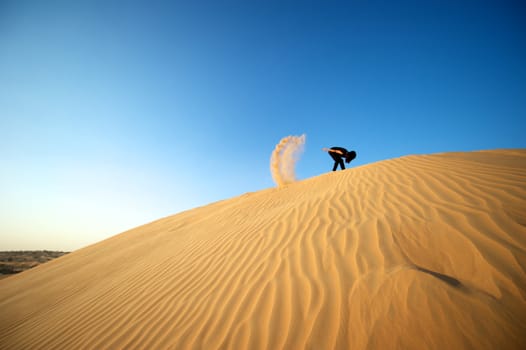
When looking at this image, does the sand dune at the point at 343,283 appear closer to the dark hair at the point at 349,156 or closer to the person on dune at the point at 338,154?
the person on dune at the point at 338,154

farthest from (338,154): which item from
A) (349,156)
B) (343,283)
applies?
(343,283)

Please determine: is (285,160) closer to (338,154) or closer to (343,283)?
(338,154)

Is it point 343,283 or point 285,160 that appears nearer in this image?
point 343,283

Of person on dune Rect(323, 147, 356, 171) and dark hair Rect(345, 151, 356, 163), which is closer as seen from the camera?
person on dune Rect(323, 147, 356, 171)

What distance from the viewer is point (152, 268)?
4.27 metres

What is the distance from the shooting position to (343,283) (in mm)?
2115

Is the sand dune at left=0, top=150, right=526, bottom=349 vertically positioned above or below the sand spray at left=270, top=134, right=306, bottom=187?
below

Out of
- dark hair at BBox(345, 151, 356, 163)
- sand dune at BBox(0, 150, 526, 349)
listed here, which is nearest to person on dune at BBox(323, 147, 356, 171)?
dark hair at BBox(345, 151, 356, 163)

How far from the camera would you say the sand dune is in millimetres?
1568

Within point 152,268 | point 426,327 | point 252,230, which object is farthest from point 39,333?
point 426,327

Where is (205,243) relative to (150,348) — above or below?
above

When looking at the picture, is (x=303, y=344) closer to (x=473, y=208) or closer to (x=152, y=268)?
(x=473, y=208)

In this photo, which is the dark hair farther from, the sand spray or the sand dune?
the sand dune

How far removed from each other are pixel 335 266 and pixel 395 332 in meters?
0.90
